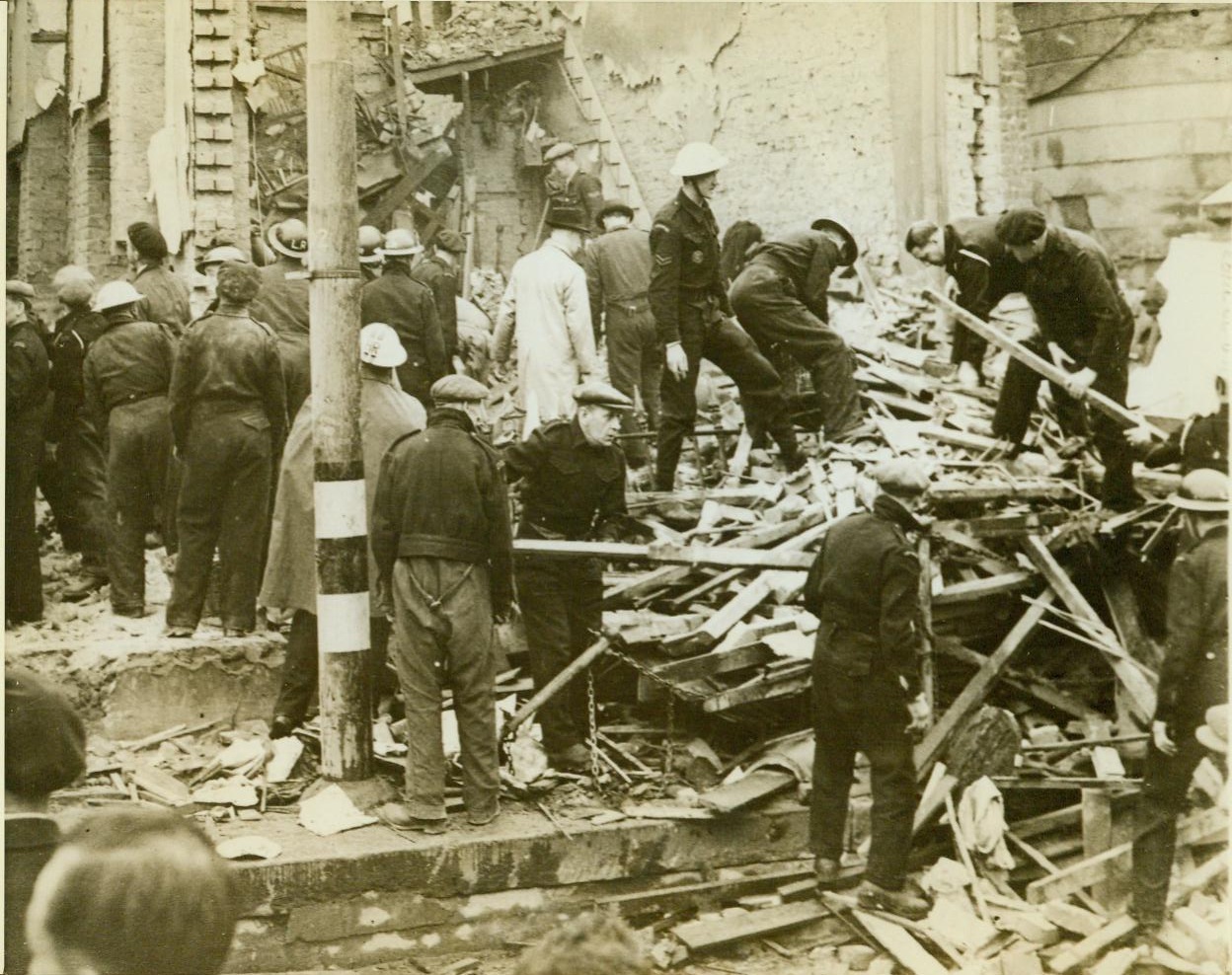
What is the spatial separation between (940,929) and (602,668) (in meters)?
1.98

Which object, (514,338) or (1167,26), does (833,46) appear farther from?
(514,338)

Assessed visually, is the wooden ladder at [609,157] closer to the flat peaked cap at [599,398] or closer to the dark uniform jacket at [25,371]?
the flat peaked cap at [599,398]

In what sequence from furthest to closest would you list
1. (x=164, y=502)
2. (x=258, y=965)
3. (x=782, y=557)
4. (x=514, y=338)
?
(x=514, y=338) → (x=164, y=502) → (x=782, y=557) → (x=258, y=965)

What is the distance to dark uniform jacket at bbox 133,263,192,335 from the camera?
307 inches

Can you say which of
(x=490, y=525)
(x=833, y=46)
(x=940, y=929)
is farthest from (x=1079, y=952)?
(x=833, y=46)

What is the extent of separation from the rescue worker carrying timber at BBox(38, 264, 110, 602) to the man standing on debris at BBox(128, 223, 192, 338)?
583 mm

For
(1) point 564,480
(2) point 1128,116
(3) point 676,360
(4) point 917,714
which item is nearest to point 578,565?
(1) point 564,480

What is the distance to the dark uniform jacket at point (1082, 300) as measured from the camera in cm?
733

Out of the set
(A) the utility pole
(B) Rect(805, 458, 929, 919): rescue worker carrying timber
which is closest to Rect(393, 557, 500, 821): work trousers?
(A) the utility pole

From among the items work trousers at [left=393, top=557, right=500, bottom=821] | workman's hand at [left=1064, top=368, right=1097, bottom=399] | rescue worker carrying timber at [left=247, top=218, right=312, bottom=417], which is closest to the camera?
work trousers at [left=393, top=557, right=500, bottom=821]

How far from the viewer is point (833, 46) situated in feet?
36.6

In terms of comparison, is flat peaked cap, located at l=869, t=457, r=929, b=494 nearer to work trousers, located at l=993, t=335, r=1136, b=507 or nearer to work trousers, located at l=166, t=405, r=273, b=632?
work trousers, located at l=993, t=335, r=1136, b=507

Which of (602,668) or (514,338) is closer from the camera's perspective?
(602,668)

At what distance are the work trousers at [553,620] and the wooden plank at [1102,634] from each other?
2.29 metres
